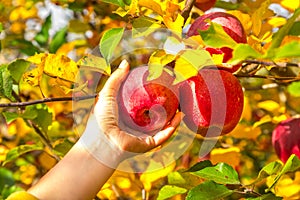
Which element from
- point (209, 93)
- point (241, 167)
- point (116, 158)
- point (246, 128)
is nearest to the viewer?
point (209, 93)

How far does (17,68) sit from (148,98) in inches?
18.5

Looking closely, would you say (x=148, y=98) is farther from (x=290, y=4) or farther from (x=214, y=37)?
(x=290, y=4)

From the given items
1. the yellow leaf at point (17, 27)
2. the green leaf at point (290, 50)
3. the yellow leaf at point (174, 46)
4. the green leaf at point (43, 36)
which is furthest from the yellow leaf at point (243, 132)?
the yellow leaf at point (17, 27)

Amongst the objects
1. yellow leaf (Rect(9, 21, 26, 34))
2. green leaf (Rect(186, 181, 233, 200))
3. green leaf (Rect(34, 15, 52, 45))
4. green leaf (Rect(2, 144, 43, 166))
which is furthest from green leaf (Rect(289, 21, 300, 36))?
yellow leaf (Rect(9, 21, 26, 34))

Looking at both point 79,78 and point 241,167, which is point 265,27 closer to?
point 79,78

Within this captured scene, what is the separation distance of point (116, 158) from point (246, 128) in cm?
66

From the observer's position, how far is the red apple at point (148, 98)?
115 centimetres

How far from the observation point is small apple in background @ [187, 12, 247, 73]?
1.16 metres

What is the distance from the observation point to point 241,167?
2.57 meters

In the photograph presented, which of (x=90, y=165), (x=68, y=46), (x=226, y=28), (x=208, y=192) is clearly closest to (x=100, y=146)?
(x=90, y=165)

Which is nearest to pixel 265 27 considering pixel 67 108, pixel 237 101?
pixel 237 101

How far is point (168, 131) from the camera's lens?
4.04ft

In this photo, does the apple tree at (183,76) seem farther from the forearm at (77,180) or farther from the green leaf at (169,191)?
the forearm at (77,180)

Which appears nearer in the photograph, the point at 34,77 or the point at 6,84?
the point at 34,77
